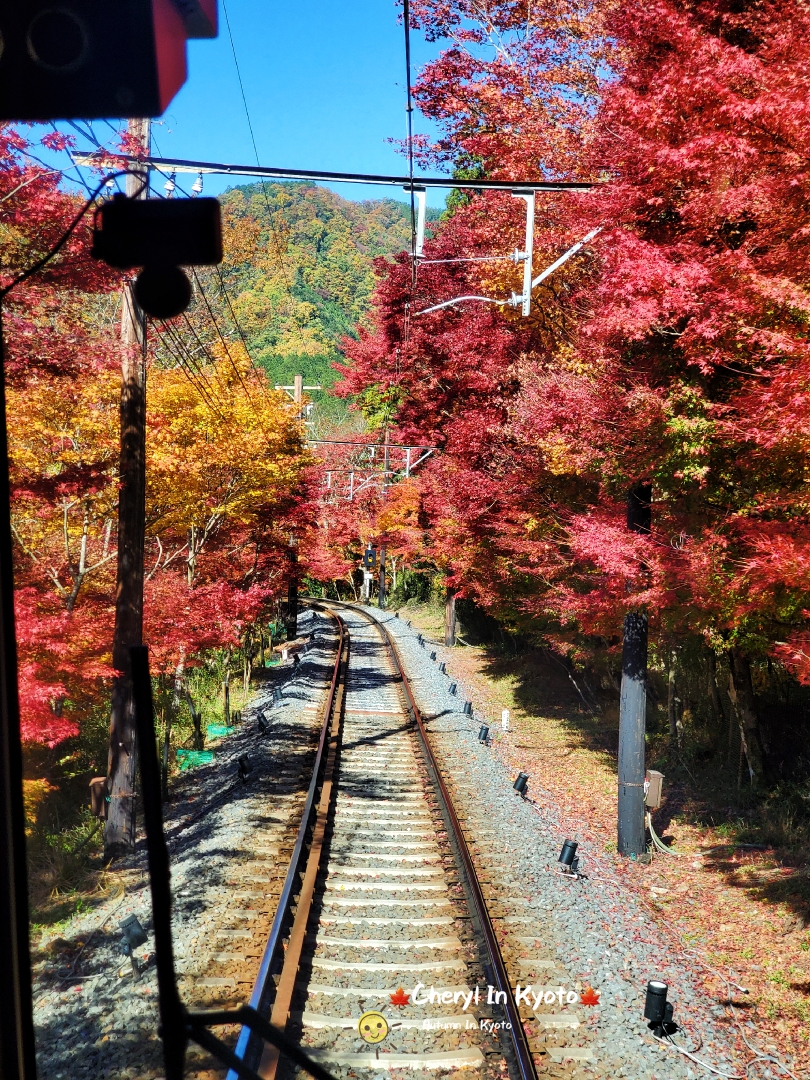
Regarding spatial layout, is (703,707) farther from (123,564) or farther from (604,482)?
(123,564)

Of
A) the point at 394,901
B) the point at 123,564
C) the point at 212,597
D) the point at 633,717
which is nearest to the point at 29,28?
the point at 394,901

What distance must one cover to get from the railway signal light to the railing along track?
484 cm

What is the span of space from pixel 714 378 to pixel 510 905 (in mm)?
5665

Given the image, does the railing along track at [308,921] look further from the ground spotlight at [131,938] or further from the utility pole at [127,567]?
the utility pole at [127,567]

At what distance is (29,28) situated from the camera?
224 centimetres

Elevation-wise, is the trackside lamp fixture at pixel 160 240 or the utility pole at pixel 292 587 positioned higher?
the trackside lamp fixture at pixel 160 240

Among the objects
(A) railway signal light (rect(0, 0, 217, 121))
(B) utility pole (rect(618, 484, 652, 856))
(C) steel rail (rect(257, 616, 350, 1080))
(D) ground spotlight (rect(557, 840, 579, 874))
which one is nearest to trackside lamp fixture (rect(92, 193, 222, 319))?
(A) railway signal light (rect(0, 0, 217, 121))

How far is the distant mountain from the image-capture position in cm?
8312

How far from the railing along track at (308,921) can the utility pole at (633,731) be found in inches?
80.9

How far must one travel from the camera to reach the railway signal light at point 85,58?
226 cm

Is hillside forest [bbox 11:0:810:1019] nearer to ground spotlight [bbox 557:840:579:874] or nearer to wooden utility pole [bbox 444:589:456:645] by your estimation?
ground spotlight [bbox 557:840:579:874]

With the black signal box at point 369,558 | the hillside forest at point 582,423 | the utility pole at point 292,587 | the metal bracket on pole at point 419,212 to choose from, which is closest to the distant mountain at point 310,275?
the black signal box at point 369,558

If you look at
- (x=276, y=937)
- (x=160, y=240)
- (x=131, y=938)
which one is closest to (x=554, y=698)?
(x=276, y=937)

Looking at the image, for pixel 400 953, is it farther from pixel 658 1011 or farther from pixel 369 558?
pixel 369 558
